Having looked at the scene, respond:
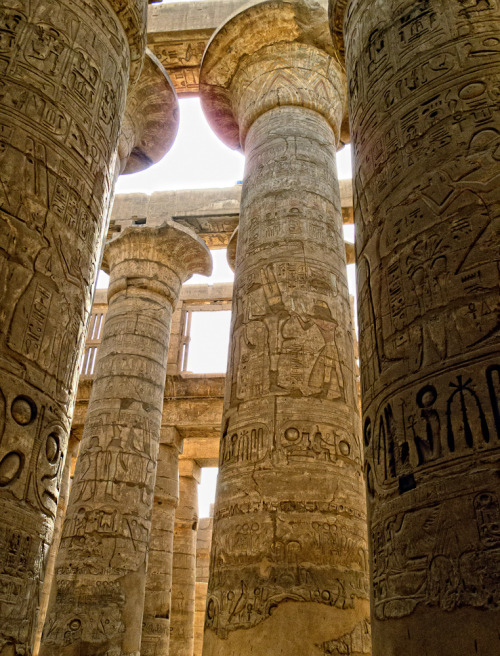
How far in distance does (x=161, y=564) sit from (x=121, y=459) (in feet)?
10.2

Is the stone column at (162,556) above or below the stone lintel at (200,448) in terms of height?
below

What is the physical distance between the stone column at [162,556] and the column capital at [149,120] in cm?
560

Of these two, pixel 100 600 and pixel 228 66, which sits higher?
pixel 228 66

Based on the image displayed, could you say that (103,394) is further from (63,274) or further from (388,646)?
(388,646)

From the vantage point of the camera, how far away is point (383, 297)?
2305 millimetres

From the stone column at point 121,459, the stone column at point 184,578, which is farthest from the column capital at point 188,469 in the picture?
the stone column at point 121,459

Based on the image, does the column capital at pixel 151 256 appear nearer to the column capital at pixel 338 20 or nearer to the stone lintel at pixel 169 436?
the stone lintel at pixel 169 436

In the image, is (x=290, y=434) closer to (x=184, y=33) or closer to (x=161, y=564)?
(x=161, y=564)

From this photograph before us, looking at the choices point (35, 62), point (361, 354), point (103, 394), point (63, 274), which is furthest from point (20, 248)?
point (103, 394)

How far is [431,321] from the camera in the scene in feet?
6.63

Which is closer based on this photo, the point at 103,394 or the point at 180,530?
the point at 103,394

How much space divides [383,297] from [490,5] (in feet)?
4.97

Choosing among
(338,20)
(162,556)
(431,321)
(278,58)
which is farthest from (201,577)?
(431,321)

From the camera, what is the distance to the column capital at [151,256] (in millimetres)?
9039
